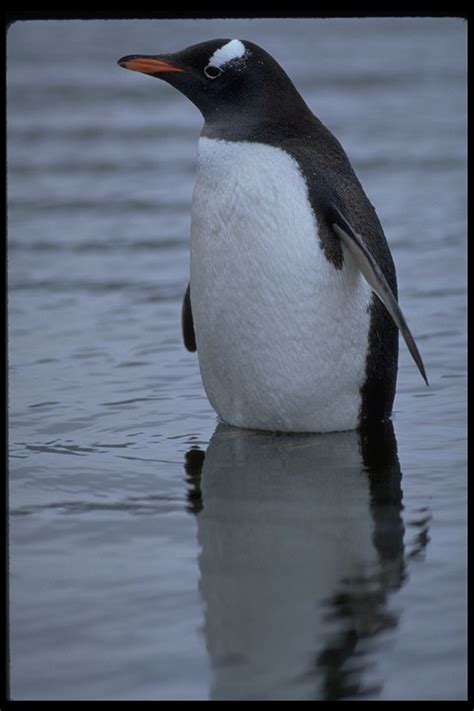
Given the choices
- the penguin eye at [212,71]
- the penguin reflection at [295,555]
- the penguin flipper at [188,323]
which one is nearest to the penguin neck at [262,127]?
the penguin eye at [212,71]

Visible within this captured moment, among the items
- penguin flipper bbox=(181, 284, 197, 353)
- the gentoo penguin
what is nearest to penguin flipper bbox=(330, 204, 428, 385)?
the gentoo penguin

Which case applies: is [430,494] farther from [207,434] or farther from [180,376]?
[180,376]

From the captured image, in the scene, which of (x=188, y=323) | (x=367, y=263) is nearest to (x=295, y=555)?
(x=367, y=263)

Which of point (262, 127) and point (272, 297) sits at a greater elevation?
point (262, 127)

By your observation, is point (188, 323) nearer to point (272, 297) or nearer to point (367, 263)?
point (272, 297)

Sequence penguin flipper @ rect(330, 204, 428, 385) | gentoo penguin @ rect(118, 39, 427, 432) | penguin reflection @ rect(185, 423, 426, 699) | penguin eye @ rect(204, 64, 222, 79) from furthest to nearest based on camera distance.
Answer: penguin eye @ rect(204, 64, 222, 79) < gentoo penguin @ rect(118, 39, 427, 432) < penguin flipper @ rect(330, 204, 428, 385) < penguin reflection @ rect(185, 423, 426, 699)

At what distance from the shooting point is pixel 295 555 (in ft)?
10.6

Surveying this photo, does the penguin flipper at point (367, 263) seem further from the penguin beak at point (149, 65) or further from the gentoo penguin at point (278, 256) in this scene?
the penguin beak at point (149, 65)

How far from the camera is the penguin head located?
163 inches

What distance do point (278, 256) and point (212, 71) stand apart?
0.59m

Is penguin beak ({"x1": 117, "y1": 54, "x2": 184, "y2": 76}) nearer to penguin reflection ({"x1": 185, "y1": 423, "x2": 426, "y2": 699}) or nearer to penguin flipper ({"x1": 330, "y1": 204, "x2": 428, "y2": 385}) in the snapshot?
penguin flipper ({"x1": 330, "y1": 204, "x2": 428, "y2": 385})

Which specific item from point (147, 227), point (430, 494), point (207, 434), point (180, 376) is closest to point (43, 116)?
point (147, 227)

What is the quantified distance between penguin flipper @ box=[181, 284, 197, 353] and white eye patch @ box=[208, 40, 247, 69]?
2.69ft

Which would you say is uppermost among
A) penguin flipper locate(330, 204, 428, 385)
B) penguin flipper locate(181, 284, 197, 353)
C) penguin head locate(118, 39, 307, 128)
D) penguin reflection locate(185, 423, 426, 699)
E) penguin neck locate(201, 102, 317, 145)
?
penguin head locate(118, 39, 307, 128)
